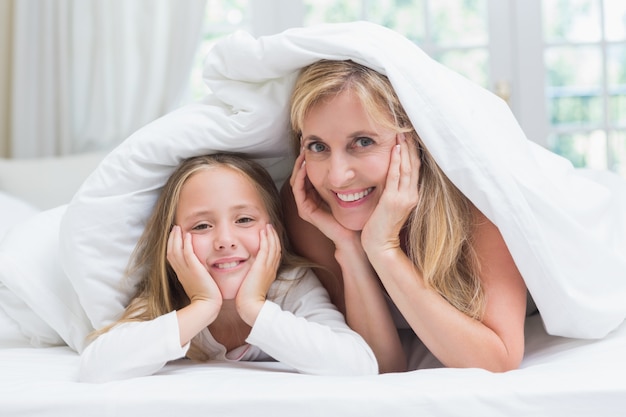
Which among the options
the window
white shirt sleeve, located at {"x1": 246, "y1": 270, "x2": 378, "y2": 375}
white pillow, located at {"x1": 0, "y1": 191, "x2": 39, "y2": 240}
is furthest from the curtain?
white shirt sleeve, located at {"x1": 246, "y1": 270, "x2": 378, "y2": 375}

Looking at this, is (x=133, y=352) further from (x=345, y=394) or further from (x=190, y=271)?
(x=345, y=394)

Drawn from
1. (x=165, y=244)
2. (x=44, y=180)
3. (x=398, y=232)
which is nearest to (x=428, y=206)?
(x=398, y=232)

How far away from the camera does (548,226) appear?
4.42 ft

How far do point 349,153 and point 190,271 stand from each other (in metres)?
0.34

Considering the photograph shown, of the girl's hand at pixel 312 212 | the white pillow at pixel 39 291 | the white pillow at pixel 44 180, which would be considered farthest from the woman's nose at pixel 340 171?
the white pillow at pixel 44 180

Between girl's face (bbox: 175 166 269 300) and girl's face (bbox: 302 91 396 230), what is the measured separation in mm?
145

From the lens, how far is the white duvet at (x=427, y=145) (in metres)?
1.34

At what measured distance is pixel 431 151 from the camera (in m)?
1.35

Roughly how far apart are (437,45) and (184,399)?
2.59m

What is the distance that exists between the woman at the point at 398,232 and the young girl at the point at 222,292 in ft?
0.35

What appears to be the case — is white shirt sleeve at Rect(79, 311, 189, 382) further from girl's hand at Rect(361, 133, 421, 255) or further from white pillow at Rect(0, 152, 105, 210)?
white pillow at Rect(0, 152, 105, 210)

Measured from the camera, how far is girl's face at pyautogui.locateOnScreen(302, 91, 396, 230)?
1.41 meters

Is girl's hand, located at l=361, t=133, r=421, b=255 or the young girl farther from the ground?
girl's hand, located at l=361, t=133, r=421, b=255

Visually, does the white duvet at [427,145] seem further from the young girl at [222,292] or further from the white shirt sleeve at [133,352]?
the white shirt sleeve at [133,352]
